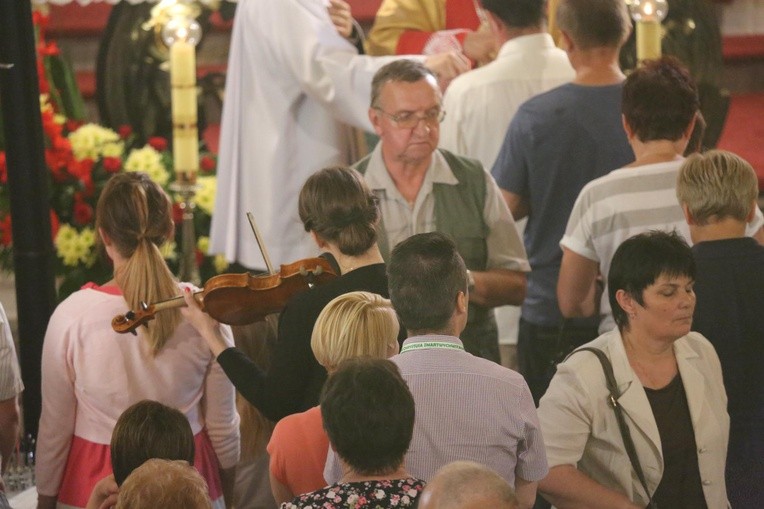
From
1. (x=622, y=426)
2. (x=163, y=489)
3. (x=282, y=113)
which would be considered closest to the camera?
(x=163, y=489)

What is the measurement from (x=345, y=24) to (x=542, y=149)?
1.17 m

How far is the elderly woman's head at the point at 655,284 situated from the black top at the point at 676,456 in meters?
0.16

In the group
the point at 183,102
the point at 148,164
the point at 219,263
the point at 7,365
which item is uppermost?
the point at 183,102

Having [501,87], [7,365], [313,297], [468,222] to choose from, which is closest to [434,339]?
[313,297]

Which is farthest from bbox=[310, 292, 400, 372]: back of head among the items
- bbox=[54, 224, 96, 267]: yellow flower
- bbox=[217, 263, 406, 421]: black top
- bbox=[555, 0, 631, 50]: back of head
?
bbox=[54, 224, 96, 267]: yellow flower

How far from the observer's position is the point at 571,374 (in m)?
3.13

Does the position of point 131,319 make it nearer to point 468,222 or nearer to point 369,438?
point 369,438

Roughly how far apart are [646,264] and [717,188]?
42cm

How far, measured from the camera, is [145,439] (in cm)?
285

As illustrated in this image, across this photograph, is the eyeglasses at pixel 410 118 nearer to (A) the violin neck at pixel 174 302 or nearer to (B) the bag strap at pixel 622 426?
(A) the violin neck at pixel 174 302

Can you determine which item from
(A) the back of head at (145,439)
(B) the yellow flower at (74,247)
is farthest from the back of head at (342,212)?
(B) the yellow flower at (74,247)

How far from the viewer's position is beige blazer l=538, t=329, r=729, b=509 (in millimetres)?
3100

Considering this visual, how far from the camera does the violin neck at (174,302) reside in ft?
11.0

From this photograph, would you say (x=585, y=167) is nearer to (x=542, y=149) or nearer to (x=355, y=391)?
(x=542, y=149)
